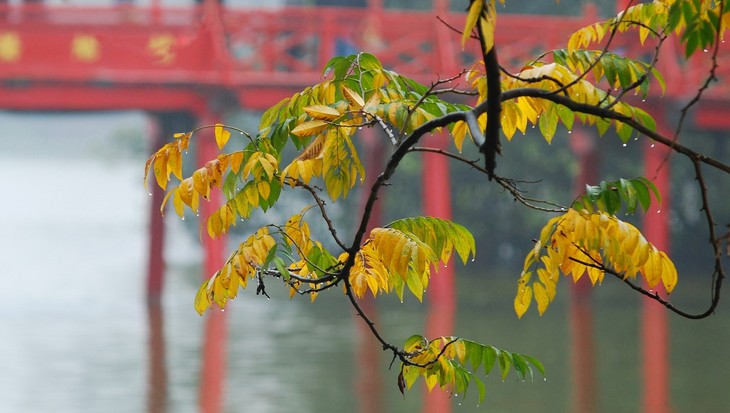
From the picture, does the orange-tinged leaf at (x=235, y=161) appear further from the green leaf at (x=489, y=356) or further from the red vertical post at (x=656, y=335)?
the red vertical post at (x=656, y=335)

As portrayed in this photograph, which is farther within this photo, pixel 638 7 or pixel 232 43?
pixel 232 43

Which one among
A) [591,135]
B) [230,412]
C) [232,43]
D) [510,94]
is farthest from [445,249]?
[591,135]

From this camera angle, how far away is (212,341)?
12750 millimetres

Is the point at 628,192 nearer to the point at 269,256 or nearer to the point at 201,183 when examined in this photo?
the point at 269,256

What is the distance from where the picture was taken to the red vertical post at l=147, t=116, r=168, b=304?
630 inches

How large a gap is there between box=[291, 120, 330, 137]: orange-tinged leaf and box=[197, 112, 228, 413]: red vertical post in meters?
5.20

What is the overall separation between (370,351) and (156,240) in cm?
483

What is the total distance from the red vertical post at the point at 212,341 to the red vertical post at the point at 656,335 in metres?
2.86

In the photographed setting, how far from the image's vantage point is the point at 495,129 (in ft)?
7.48

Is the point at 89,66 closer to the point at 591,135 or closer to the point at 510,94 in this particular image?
the point at 591,135

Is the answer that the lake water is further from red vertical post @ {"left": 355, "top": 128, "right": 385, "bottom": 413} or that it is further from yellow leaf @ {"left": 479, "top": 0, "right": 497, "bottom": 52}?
yellow leaf @ {"left": 479, "top": 0, "right": 497, "bottom": 52}

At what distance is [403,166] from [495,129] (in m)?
19.2

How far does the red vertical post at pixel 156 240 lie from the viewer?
16000mm

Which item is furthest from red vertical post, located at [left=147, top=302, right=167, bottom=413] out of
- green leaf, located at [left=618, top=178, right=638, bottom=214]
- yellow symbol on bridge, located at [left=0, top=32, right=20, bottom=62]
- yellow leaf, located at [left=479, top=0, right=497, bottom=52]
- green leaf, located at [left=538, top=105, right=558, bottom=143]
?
yellow leaf, located at [left=479, top=0, right=497, bottom=52]
